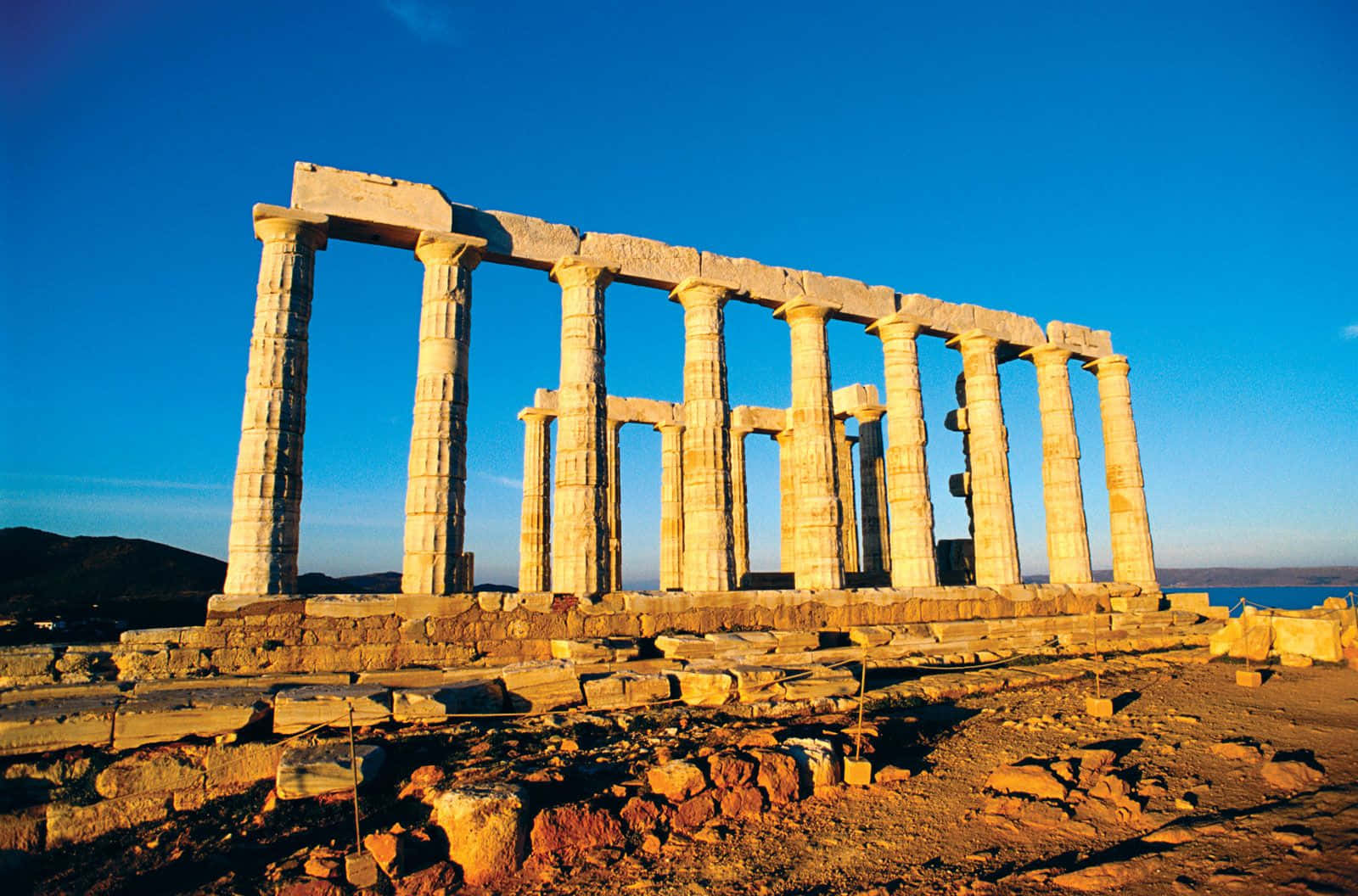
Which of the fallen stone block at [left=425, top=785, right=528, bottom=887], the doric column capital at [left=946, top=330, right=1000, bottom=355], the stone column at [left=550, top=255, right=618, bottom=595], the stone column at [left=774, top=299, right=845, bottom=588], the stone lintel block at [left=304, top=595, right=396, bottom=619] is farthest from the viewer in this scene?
the doric column capital at [left=946, top=330, right=1000, bottom=355]

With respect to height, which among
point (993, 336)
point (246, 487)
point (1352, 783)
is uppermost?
point (993, 336)

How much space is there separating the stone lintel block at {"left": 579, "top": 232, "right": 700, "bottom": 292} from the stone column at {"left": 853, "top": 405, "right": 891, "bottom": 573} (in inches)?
485

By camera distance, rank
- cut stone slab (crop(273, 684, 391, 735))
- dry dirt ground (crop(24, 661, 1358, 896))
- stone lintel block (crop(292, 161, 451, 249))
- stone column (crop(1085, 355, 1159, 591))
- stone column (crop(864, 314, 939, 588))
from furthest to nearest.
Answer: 1. stone column (crop(1085, 355, 1159, 591))
2. stone column (crop(864, 314, 939, 588))
3. stone lintel block (crop(292, 161, 451, 249))
4. cut stone slab (crop(273, 684, 391, 735))
5. dry dirt ground (crop(24, 661, 1358, 896))

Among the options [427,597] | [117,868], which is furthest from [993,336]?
[117,868]

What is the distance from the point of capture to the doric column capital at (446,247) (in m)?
14.3

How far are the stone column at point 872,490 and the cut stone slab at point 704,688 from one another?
58.0 feet

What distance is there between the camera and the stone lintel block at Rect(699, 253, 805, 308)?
1722 centimetres

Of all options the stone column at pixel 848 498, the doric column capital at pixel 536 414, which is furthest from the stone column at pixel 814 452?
the doric column capital at pixel 536 414

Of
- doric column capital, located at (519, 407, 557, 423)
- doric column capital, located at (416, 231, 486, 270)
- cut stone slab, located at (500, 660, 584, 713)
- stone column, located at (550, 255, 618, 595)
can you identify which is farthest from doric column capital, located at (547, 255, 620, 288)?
cut stone slab, located at (500, 660, 584, 713)

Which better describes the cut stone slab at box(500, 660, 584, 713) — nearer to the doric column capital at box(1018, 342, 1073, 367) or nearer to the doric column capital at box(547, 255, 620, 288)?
the doric column capital at box(547, 255, 620, 288)

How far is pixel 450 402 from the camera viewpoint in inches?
560

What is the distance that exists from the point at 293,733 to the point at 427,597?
4412 mm

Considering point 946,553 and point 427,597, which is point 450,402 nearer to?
point 427,597

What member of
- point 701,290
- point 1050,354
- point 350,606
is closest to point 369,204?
point 701,290
